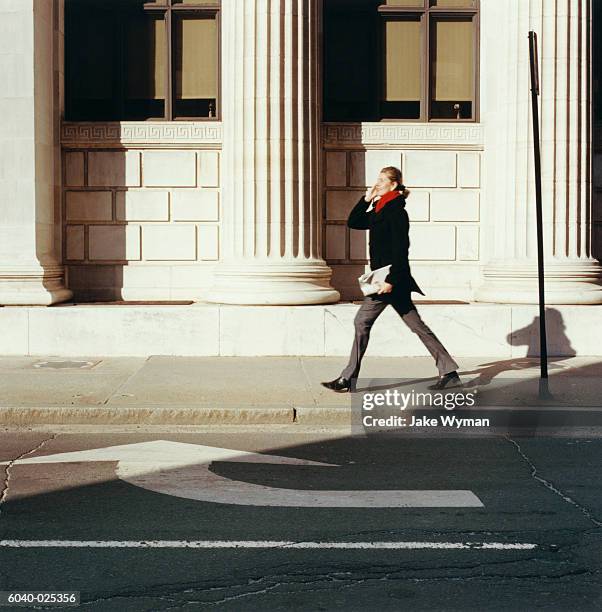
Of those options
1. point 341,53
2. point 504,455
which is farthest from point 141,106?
point 504,455

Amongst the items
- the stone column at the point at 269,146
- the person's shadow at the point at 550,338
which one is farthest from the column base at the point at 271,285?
the person's shadow at the point at 550,338

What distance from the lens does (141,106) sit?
53.7ft

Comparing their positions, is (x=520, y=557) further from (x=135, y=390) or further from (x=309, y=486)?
(x=135, y=390)

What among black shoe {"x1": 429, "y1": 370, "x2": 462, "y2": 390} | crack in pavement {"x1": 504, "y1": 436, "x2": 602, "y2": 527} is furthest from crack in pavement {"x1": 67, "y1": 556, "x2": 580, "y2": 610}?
black shoe {"x1": 429, "y1": 370, "x2": 462, "y2": 390}

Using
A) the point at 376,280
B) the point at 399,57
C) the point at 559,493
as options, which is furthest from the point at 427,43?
the point at 559,493

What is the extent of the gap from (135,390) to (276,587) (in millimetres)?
6372

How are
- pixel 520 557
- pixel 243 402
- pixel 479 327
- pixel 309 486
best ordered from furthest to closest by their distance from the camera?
pixel 479 327
pixel 243 402
pixel 309 486
pixel 520 557

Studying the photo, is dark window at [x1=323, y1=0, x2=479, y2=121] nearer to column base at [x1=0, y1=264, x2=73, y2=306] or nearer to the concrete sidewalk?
the concrete sidewalk

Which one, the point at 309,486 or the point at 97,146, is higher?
the point at 97,146

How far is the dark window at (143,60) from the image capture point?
53.5ft

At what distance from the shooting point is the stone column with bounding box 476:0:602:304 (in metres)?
15.2

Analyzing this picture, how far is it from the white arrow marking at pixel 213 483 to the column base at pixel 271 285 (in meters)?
6.07

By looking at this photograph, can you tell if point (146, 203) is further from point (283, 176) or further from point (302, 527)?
point (302, 527)

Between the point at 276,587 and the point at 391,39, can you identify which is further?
the point at 391,39
